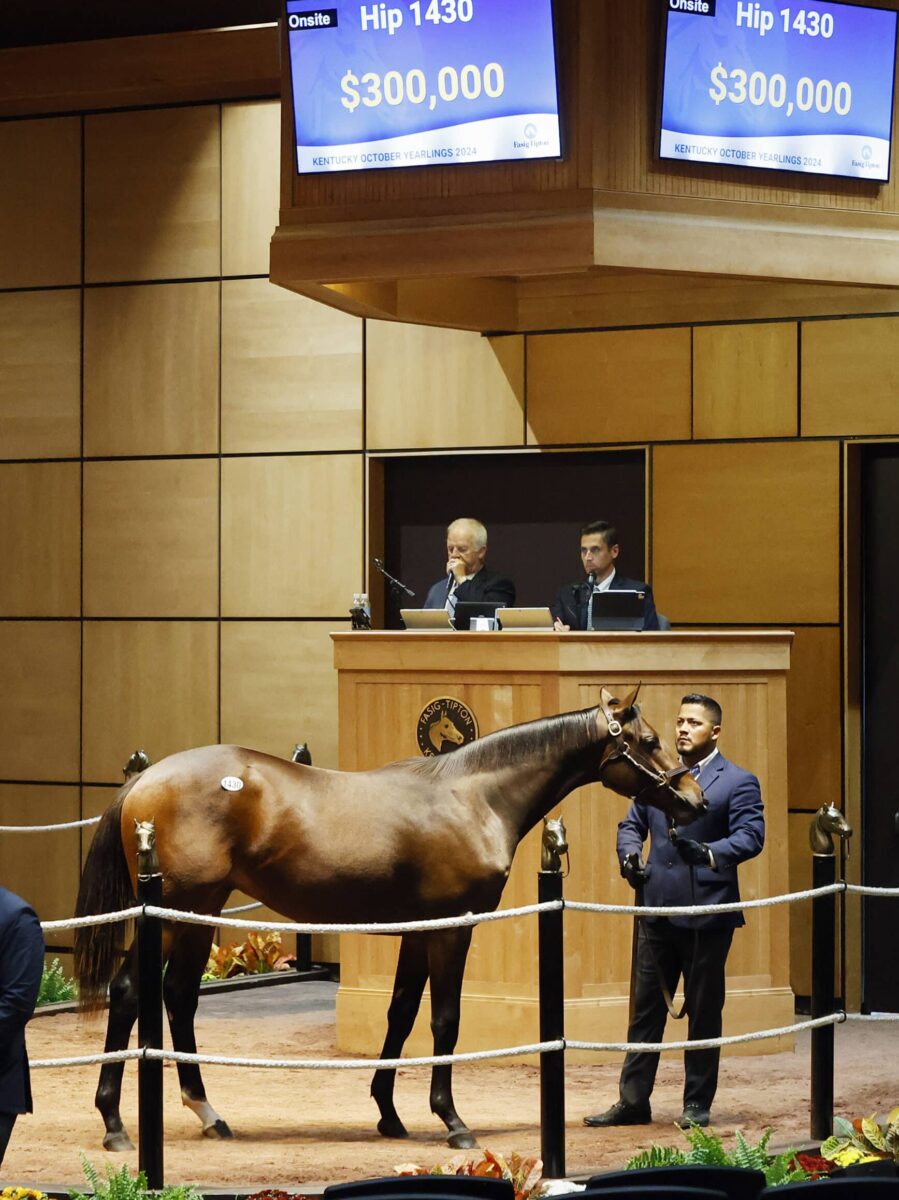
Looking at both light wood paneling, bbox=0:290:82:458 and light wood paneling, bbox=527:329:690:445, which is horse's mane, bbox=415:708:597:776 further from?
light wood paneling, bbox=0:290:82:458

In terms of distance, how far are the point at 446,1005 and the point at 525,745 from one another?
39.9 inches

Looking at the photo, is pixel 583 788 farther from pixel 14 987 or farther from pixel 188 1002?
pixel 14 987

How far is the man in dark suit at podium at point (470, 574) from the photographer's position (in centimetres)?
948

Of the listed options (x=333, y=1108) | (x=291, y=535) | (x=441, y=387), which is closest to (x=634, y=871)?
(x=333, y=1108)

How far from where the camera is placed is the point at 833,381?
33.1 feet

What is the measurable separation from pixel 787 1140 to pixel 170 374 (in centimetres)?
641

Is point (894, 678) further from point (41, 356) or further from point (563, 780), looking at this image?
point (41, 356)

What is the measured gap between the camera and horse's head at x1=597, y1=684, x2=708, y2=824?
707 centimetres

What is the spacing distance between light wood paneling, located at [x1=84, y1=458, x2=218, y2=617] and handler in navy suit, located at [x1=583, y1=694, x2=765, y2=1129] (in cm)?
477

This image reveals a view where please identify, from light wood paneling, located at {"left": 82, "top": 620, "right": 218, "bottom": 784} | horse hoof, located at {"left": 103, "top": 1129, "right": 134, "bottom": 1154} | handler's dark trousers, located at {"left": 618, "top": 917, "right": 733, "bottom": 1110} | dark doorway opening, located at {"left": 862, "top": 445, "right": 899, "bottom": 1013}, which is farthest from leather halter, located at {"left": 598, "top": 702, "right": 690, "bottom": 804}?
light wood paneling, located at {"left": 82, "top": 620, "right": 218, "bottom": 784}

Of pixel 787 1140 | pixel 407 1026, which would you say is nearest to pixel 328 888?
pixel 407 1026

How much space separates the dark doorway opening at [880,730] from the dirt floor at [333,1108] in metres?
0.52

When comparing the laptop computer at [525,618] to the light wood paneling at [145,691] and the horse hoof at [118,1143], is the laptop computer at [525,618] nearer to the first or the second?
the horse hoof at [118,1143]

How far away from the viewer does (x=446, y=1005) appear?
7.01m
